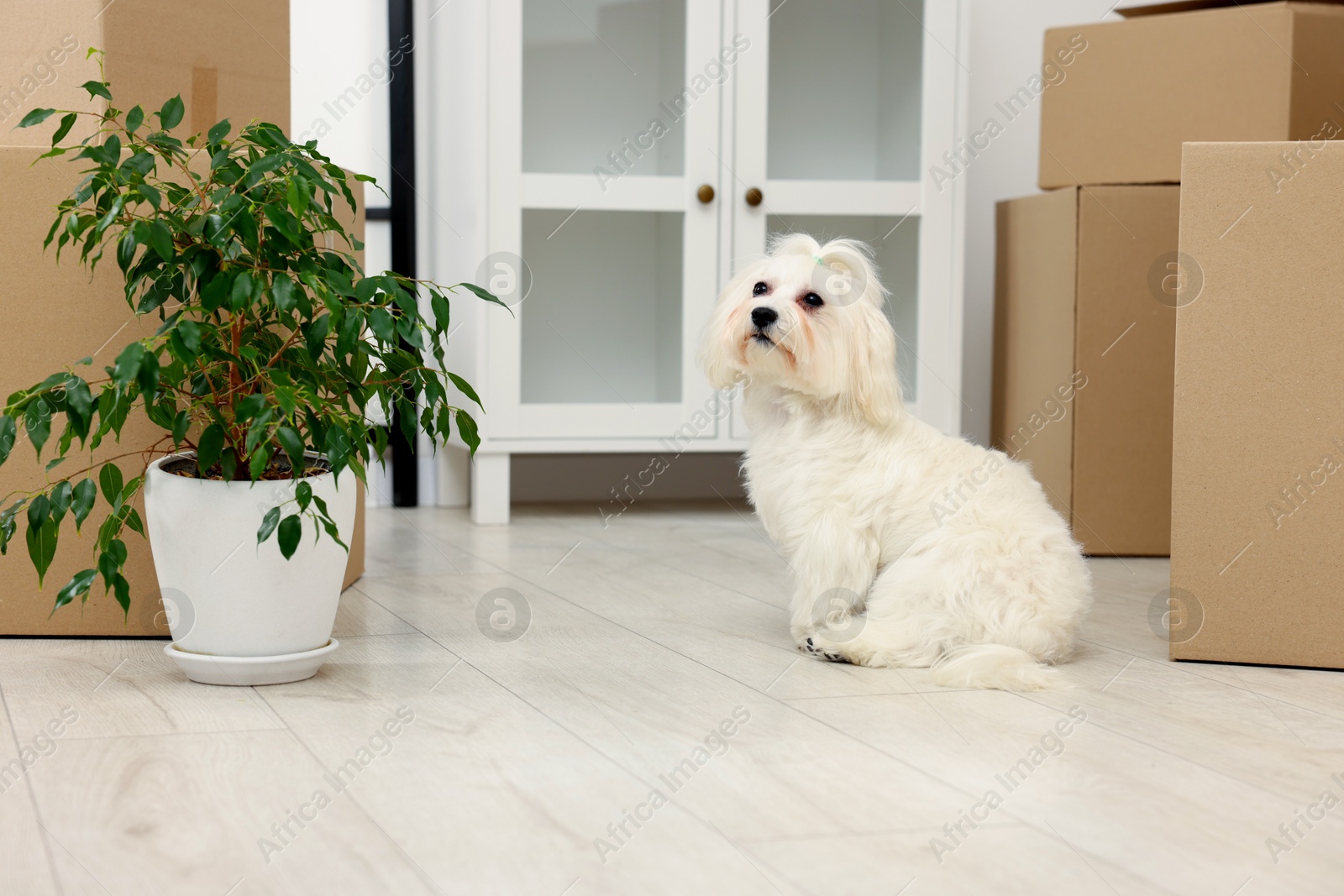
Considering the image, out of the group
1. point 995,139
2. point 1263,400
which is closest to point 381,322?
point 1263,400

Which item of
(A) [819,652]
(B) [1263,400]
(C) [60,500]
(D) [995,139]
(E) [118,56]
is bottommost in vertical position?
(A) [819,652]

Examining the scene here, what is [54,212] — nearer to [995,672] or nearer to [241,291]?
[241,291]

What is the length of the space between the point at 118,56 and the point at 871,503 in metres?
1.21

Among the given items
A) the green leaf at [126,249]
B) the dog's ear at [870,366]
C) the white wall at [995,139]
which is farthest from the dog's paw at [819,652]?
the white wall at [995,139]

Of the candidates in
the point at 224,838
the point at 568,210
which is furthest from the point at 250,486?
the point at 568,210

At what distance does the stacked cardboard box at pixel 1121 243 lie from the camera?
93.6 inches

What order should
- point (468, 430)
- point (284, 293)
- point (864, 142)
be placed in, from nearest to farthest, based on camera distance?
point (284, 293), point (468, 430), point (864, 142)

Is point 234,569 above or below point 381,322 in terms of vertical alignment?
below

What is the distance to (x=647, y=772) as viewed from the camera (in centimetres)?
117

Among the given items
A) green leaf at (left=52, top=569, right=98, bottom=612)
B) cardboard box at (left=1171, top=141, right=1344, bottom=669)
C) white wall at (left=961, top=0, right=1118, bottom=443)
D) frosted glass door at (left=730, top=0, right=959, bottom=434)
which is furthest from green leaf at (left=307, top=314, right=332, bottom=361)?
white wall at (left=961, top=0, right=1118, bottom=443)

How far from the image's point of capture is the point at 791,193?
2846mm

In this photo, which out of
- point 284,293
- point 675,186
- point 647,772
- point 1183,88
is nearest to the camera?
point 647,772

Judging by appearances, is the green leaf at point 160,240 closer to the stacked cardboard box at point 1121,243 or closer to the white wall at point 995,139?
the stacked cardboard box at point 1121,243

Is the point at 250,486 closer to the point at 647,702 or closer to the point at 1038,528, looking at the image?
the point at 647,702
